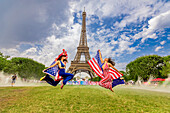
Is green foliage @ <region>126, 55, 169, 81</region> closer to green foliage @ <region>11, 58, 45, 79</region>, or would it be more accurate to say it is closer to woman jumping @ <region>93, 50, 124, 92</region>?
woman jumping @ <region>93, 50, 124, 92</region>

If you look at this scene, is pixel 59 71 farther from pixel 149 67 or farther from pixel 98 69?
pixel 149 67

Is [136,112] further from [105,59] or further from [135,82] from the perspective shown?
[135,82]

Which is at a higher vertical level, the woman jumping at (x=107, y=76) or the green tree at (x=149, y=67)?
the green tree at (x=149, y=67)

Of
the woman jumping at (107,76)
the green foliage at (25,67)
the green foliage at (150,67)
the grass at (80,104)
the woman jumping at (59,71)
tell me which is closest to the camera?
the grass at (80,104)

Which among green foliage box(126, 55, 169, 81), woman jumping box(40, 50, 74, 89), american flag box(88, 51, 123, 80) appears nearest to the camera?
woman jumping box(40, 50, 74, 89)

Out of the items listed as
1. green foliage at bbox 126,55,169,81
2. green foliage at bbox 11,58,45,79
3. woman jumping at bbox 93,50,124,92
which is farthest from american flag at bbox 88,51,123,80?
green foliage at bbox 11,58,45,79

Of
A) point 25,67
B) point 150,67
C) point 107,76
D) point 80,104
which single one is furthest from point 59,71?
point 25,67

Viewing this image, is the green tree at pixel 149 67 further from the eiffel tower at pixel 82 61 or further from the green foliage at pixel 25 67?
the green foliage at pixel 25 67

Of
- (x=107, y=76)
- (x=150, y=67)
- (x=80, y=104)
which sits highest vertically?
(x=150, y=67)

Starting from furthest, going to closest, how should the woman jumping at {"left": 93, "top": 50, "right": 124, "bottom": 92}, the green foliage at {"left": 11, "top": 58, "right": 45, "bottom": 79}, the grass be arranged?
1. the green foliage at {"left": 11, "top": 58, "right": 45, "bottom": 79}
2. the woman jumping at {"left": 93, "top": 50, "right": 124, "bottom": 92}
3. the grass

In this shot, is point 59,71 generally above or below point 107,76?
above

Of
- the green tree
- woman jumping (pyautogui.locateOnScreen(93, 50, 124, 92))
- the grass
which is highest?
the green tree

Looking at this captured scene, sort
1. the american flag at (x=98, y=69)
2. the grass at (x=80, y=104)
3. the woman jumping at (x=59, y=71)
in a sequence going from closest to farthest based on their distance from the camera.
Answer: the grass at (x=80, y=104), the woman jumping at (x=59, y=71), the american flag at (x=98, y=69)

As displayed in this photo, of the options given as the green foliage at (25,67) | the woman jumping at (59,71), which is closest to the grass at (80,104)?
the woman jumping at (59,71)
